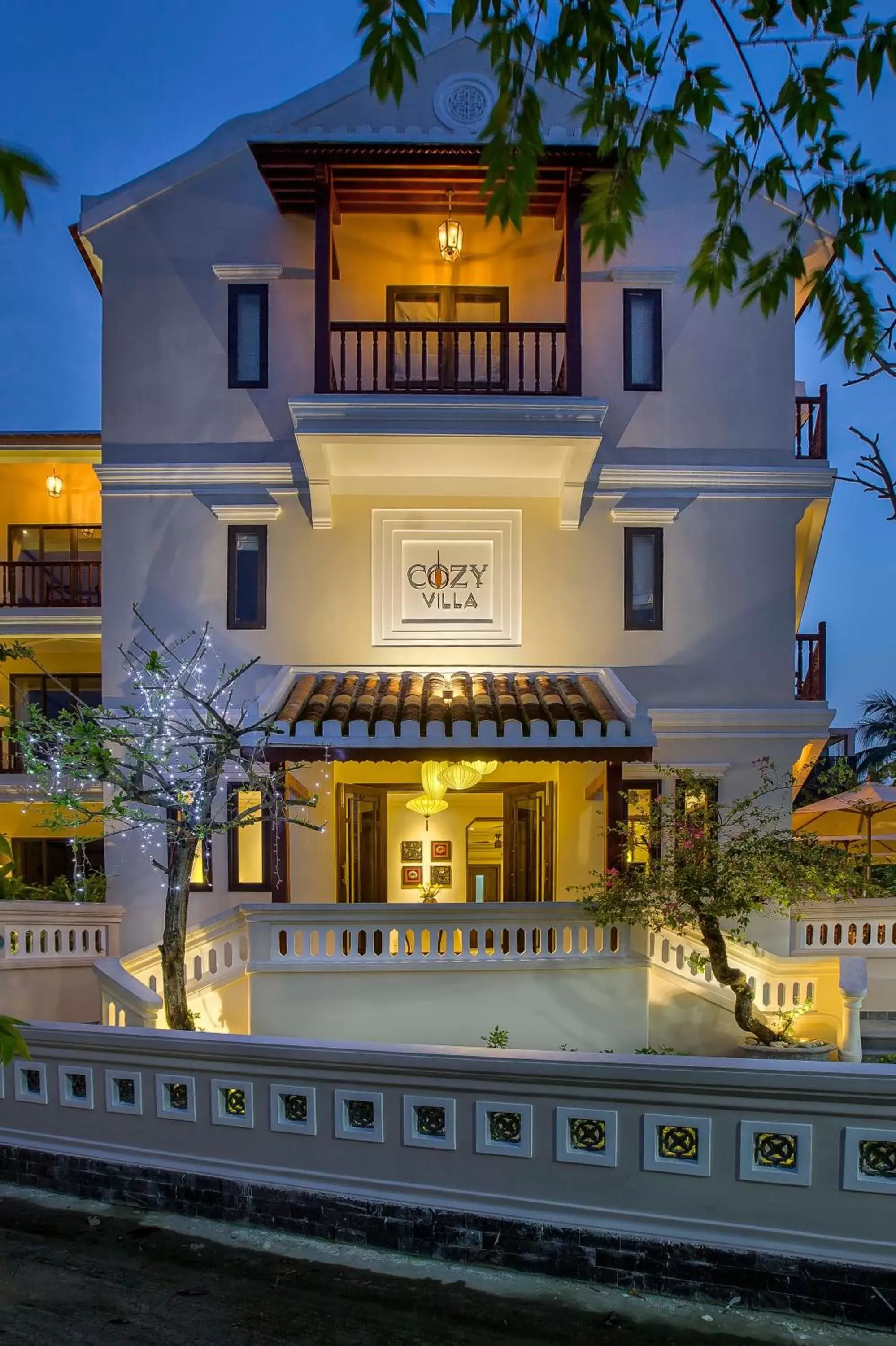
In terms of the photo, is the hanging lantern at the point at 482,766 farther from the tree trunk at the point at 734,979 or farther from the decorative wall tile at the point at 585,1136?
the decorative wall tile at the point at 585,1136

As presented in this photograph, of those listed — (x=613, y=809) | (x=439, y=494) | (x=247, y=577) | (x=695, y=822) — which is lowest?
(x=613, y=809)

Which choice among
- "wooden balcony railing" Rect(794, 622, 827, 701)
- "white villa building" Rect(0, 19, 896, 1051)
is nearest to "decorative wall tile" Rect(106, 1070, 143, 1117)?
"white villa building" Rect(0, 19, 896, 1051)

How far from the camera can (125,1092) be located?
22.4 ft

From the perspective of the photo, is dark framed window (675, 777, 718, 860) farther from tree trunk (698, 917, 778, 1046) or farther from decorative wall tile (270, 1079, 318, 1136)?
decorative wall tile (270, 1079, 318, 1136)

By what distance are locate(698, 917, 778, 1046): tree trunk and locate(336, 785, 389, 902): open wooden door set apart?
5333 millimetres

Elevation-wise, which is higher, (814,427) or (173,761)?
(814,427)

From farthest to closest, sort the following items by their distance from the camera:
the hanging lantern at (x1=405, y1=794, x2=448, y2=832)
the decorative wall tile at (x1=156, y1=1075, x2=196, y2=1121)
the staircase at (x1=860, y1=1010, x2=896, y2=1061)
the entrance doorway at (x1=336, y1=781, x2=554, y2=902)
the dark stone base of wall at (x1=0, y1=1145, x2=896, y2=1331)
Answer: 1. the entrance doorway at (x1=336, y1=781, x2=554, y2=902)
2. the hanging lantern at (x1=405, y1=794, x2=448, y2=832)
3. the staircase at (x1=860, y1=1010, x2=896, y2=1061)
4. the decorative wall tile at (x1=156, y1=1075, x2=196, y2=1121)
5. the dark stone base of wall at (x1=0, y1=1145, x2=896, y2=1331)

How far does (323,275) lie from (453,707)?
19.9 ft

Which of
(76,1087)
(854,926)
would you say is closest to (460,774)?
(854,926)

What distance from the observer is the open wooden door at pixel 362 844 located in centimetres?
1344

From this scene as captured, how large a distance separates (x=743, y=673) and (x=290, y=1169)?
956cm

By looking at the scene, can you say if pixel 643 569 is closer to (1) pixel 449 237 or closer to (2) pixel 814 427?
(2) pixel 814 427

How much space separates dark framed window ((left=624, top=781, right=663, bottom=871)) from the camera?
10586 mm

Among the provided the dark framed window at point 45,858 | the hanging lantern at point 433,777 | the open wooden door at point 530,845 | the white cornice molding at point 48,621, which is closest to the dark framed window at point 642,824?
the open wooden door at point 530,845
